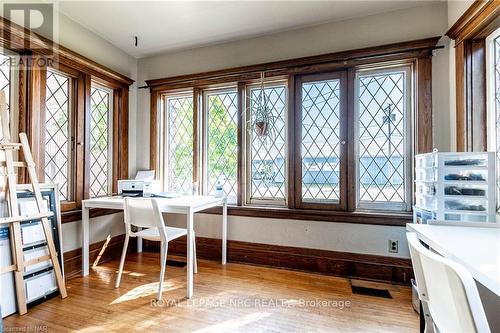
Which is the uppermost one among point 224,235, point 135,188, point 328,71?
point 328,71

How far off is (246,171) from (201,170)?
58 cm

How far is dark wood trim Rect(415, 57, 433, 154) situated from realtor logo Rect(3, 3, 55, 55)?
3.32 metres

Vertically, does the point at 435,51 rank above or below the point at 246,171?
above

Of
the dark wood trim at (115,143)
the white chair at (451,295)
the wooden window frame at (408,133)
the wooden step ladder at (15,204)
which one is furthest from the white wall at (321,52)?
the white chair at (451,295)

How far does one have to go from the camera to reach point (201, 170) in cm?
304

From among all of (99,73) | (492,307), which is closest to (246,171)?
(99,73)

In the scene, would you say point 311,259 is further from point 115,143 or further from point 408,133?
point 115,143

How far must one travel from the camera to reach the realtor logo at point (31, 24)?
1.97m

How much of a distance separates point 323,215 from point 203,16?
7.42ft

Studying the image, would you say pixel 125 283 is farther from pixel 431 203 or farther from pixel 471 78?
pixel 471 78

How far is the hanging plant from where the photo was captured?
267 centimetres

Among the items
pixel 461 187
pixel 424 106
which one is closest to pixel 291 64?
pixel 424 106

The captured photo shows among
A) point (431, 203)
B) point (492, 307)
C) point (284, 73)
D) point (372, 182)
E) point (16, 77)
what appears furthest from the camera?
point (284, 73)

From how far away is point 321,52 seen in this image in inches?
99.1
